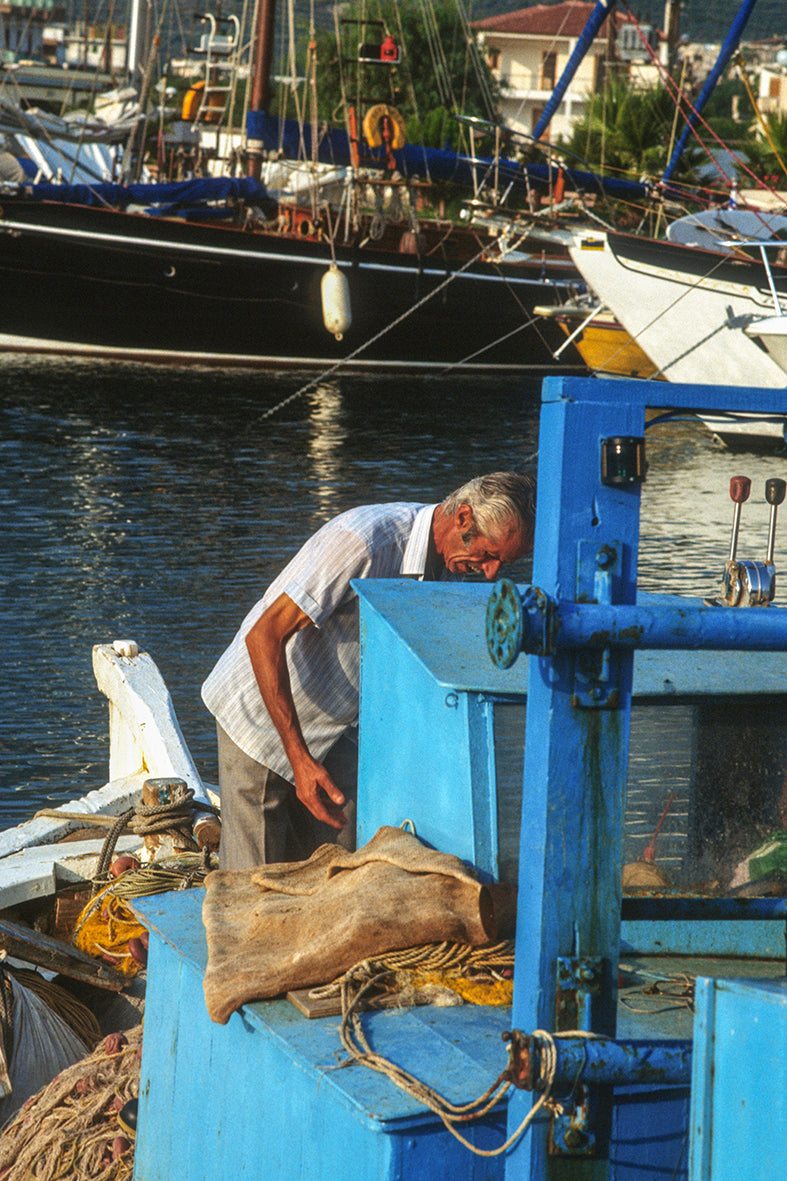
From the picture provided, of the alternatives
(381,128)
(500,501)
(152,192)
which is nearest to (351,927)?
(500,501)

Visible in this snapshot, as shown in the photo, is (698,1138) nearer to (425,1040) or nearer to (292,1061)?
(425,1040)

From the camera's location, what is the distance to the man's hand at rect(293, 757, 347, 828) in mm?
3334

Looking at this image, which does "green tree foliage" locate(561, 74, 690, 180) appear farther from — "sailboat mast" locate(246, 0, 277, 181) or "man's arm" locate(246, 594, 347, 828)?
"man's arm" locate(246, 594, 347, 828)

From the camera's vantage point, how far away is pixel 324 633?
3.40 meters

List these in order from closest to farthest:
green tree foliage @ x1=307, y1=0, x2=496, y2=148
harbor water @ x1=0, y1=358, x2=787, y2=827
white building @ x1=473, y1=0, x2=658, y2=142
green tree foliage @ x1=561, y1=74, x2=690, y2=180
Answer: harbor water @ x1=0, y1=358, x2=787, y2=827 < green tree foliage @ x1=561, y1=74, x2=690, y2=180 < green tree foliage @ x1=307, y1=0, x2=496, y2=148 < white building @ x1=473, y1=0, x2=658, y2=142

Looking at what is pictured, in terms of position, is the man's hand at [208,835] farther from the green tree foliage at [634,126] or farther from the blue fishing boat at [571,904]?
the green tree foliage at [634,126]

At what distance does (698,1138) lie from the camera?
1802 millimetres

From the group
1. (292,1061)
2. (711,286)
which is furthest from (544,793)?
(711,286)

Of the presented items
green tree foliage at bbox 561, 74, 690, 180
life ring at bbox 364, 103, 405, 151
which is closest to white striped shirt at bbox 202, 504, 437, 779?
life ring at bbox 364, 103, 405, 151

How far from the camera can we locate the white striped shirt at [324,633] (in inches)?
127

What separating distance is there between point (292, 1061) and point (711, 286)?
18.9 meters

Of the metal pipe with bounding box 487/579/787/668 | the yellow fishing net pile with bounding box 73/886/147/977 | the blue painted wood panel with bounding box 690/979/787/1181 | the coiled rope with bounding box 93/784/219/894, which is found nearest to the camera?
the blue painted wood panel with bounding box 690/979/787/1181

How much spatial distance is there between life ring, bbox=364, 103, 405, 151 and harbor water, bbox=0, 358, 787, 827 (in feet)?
15.3

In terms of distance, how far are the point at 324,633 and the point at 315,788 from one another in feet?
1.22
